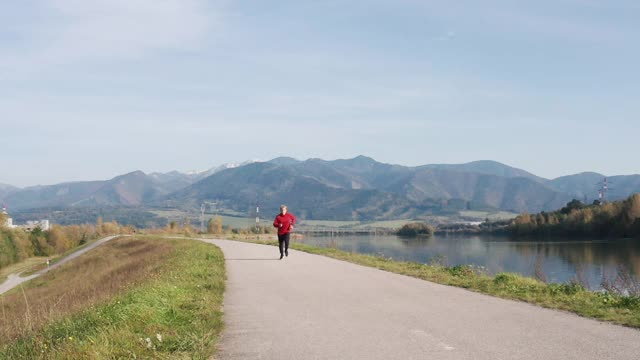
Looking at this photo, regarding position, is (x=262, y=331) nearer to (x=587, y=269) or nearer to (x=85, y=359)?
(x=85, y=359)

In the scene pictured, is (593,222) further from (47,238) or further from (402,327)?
(47,238)

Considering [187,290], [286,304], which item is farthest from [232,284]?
[286,304]

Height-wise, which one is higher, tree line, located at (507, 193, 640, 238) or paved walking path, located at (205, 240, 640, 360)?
paved walking path, located at (205, 240, 640, 360)

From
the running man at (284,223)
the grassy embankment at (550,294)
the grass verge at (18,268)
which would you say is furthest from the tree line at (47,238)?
the grassy embankment at (550,294)

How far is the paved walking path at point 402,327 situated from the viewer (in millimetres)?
7582

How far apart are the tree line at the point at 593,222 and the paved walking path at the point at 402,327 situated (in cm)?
7819

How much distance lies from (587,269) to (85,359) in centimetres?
3725

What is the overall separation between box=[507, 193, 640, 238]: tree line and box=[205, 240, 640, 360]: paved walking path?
78.2 m

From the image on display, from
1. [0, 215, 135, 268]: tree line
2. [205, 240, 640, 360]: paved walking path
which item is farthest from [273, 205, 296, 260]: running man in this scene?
[0, 215, 135, 268]: tree line

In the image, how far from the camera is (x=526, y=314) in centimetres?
1053

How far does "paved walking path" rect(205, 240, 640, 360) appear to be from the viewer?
7.58 m

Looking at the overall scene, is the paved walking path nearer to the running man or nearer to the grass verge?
the running man

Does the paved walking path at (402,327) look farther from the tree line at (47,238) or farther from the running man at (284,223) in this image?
the tree line at (47,238)

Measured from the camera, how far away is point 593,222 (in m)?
91.8
